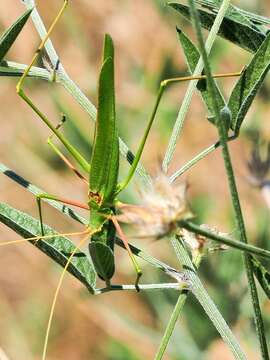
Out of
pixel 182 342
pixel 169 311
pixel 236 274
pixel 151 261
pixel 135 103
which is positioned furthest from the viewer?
pixel 135 103

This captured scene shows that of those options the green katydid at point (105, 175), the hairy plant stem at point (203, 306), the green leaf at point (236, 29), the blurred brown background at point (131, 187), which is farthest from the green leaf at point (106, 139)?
the blurred brown background at point (131, 187)

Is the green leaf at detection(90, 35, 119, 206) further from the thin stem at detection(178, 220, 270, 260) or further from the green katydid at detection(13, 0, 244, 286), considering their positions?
the thin stem at detection(178, 220, 270, 260)

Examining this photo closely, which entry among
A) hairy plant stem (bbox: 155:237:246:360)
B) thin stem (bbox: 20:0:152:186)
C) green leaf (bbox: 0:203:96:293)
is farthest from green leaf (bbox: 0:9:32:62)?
hairy plant stem (bbox: 155:237:246:360)

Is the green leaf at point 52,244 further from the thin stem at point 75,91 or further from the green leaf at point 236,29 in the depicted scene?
the green leaf at point 236,29

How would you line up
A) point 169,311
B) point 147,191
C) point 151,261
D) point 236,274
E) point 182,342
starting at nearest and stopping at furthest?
point 147,191, point 151,261, point 236,274, point 182,342, point 169,311

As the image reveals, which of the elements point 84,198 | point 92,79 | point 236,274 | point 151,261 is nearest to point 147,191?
point 151,261

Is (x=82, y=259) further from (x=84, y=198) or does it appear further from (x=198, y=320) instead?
(x=84, y=198)
